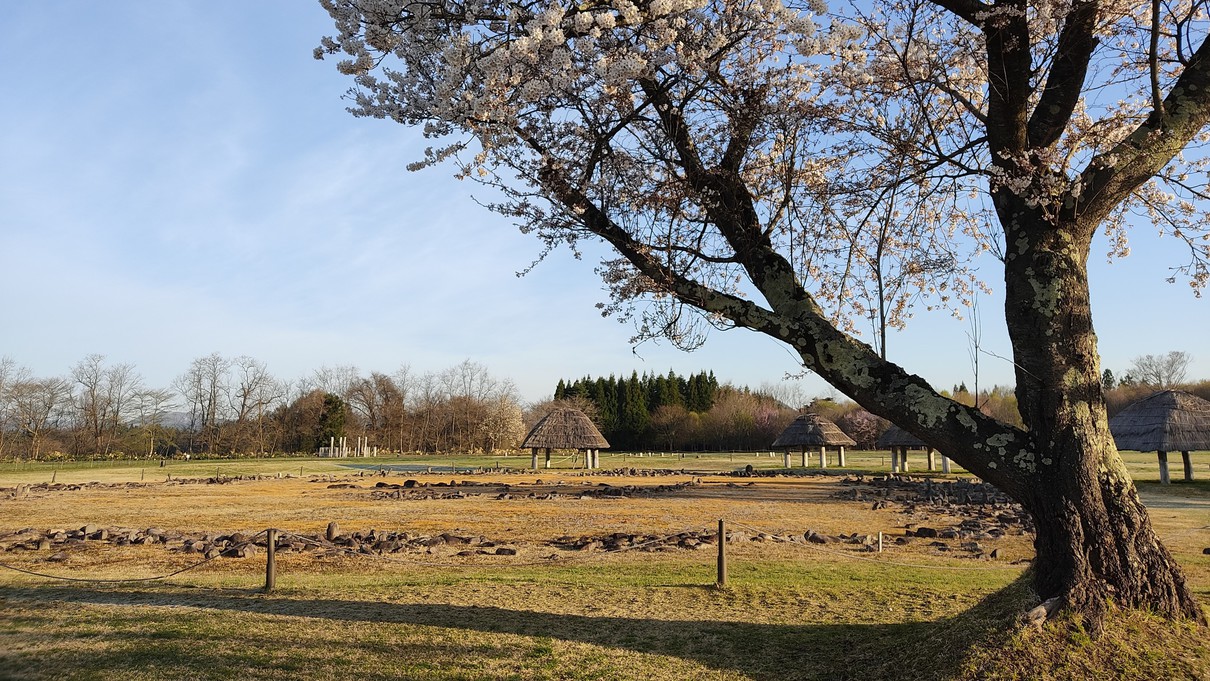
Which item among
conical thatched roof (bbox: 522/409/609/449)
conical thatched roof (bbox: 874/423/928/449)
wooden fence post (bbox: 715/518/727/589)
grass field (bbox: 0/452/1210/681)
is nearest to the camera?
grass field (bbox: 0/452/1210/681)

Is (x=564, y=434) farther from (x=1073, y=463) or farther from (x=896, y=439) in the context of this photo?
(x=1073, y=463)

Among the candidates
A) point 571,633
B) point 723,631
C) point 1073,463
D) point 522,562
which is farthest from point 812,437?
point 1073,463

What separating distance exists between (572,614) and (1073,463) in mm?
4932

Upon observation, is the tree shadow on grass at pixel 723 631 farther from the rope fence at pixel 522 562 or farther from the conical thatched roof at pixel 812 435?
the conical thatched roof at pixel 812 435

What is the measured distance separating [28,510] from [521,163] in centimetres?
2203

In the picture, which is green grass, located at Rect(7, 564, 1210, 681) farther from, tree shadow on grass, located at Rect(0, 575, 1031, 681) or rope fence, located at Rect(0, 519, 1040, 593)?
rope fence, located at Rect(0, 519, 1040, 593)

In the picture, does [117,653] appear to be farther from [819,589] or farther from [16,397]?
[16,397]

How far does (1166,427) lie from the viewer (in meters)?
27.8

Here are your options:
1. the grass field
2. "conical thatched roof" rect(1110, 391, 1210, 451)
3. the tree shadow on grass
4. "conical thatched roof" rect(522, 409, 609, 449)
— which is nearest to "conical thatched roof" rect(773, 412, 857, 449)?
"conical thatched roof" rect(522, 409, 609, 449)

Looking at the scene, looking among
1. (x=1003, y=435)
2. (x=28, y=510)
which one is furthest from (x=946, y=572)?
(x=28, y=510)

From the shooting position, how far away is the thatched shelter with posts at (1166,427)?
89.8 ft

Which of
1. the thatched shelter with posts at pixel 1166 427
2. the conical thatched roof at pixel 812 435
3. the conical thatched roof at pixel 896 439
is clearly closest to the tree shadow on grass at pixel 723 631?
the thatched shelter with posts at pixel 1166 427

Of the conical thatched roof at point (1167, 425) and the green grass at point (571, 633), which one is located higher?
the conical thatched roof at point (1167, 425)

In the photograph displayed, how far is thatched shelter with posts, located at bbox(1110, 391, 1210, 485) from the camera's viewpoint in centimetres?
2736
